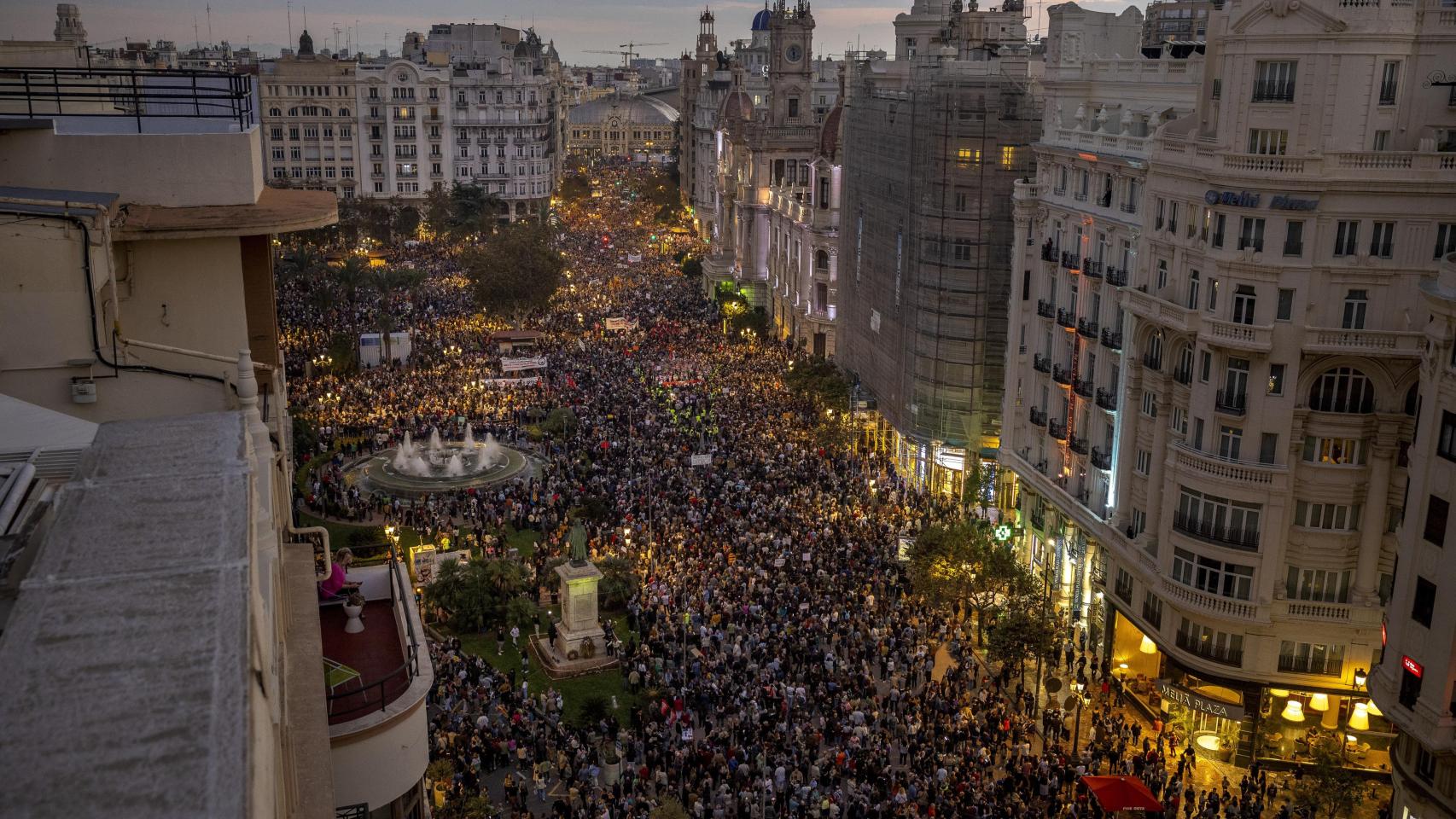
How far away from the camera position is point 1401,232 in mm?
28562

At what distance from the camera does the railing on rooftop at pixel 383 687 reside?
12383 mm

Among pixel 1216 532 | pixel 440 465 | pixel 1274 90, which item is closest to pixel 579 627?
pixel 1216 532

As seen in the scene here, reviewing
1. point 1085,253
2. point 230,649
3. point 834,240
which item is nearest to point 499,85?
point 834,240

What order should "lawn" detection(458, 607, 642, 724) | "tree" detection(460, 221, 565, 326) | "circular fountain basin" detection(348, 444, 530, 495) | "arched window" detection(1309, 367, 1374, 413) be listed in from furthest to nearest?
"tree" detection(460, 221, 565, 326), "circular fountain basin" detection(348, 444, 530, 495), "lawn" detection(458, 607, 642, 724), "arched window" detection(1309, 367, 1374, 413)

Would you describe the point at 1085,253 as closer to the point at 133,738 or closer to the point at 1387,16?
the point at 1387,16

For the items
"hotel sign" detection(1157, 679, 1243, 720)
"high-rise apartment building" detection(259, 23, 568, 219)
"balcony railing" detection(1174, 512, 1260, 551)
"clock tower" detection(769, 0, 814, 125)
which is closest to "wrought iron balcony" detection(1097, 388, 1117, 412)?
"balcony railing" detection(1174, 512, 1260, 551)

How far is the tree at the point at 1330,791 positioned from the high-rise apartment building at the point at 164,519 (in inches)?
768

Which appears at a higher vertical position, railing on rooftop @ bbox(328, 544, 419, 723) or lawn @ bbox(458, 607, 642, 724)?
railing on rooftop @ bbox(328, 544, 419, 723)

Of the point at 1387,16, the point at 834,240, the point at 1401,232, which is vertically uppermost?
the point at 1387,16

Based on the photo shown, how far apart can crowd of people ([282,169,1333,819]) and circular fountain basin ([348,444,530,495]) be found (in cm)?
96

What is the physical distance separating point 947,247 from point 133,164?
38.1m

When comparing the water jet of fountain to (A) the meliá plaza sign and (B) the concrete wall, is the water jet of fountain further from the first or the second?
(B) the concrete wall

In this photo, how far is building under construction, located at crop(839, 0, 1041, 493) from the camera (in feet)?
153

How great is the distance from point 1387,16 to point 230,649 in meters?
30.0
